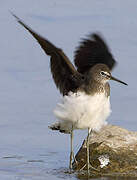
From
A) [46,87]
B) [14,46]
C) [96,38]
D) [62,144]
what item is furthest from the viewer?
[14,46]

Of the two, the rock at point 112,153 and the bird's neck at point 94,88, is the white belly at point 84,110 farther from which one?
the rock at point 112,153

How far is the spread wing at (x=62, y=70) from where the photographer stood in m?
12.5

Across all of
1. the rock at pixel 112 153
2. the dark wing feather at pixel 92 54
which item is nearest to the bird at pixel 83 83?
the dark wing feather at pixel 92 54

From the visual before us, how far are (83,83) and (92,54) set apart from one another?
27.9 inches

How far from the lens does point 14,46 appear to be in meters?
17.1

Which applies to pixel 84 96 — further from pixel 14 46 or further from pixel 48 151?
pixel 14 46

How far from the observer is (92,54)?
1305 centimetres

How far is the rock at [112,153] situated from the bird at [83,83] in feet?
0.57

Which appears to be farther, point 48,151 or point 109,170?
point 48,151

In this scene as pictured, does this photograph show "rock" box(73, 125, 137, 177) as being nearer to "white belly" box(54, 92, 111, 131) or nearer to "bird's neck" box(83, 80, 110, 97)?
"white belly" box(54, 92, 111, 131)

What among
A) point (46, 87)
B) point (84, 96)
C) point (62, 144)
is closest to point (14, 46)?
point (46, 87)

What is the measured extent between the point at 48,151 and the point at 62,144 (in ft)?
1.23

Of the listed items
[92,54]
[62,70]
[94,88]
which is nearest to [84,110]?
[94,88]

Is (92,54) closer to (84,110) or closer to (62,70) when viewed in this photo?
(62,70)
